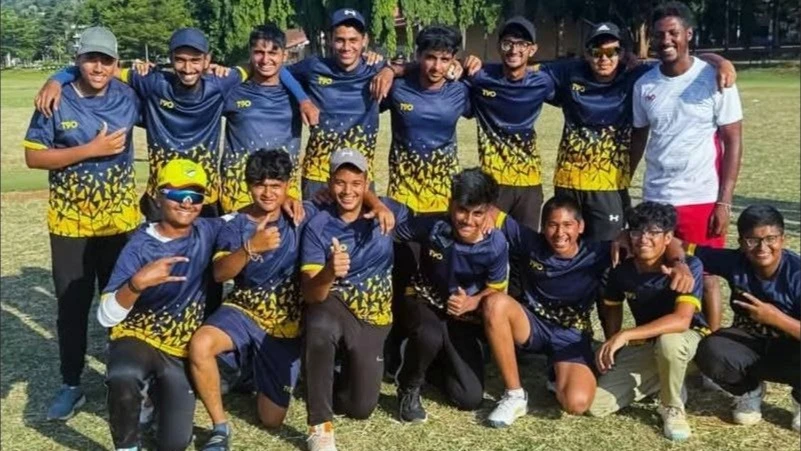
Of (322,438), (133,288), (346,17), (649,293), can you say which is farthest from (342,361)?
(346,17)

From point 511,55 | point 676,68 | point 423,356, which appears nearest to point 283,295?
point 423,356

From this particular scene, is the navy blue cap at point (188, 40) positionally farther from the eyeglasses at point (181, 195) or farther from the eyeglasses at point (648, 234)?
the eyeglasses at point (648, 234)

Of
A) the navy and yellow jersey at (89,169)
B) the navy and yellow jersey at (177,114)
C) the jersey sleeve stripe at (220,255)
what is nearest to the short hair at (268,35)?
the navy and yellow jersey at (177,114)

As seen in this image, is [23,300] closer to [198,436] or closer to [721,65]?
[198,436]

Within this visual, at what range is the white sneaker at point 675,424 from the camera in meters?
4.88

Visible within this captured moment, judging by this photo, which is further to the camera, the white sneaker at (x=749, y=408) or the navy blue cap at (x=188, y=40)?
the navy blue cap at (x=188, y=40)

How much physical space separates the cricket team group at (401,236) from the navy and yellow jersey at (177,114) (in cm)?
1

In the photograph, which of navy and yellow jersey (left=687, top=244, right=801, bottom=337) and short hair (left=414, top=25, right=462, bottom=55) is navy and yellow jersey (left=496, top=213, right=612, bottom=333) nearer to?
navy and yellow jersey (left=687, top=244, right=801, bottom=337)

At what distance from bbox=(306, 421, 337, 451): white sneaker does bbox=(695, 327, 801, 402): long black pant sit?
6.94ft

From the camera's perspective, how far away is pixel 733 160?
17.5ft

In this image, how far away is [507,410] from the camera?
17.0 feet

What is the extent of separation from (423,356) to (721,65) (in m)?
2.53

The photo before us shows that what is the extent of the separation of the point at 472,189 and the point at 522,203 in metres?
1.25

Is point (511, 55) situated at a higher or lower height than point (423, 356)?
higher
